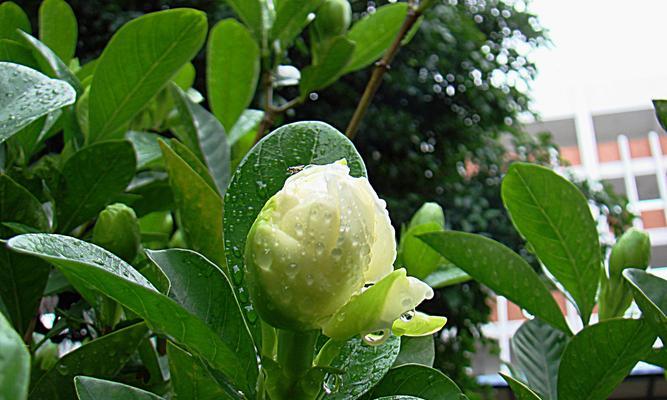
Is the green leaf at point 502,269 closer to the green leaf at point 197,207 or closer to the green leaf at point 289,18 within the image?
the green leaf at point 197,207

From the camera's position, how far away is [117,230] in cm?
40

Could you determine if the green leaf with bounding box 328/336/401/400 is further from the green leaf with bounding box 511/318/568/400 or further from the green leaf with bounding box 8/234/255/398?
the green leaf with bounding box 511/318/568/400

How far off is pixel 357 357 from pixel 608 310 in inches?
9.5

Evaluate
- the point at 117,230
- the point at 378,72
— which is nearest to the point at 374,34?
the point at 378,72

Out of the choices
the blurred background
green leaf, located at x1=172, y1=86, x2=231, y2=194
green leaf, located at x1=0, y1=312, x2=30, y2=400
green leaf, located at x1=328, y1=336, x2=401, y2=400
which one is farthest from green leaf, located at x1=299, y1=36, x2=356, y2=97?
the blurred background

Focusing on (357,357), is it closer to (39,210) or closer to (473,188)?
(39,210)

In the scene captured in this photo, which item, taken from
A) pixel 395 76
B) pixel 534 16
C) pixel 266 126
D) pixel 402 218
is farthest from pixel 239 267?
pixel 534 16

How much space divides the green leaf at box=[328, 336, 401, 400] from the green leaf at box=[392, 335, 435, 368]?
0.26 feet

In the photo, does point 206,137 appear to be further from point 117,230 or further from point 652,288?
point 652,288

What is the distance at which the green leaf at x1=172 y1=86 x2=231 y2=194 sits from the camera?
49cm

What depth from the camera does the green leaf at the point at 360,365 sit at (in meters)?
0.27

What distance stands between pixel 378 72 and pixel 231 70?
16 cm

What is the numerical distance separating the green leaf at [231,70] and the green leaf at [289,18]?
3 cm

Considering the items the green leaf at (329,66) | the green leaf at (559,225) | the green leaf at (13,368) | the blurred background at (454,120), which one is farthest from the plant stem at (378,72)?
the blurred background at (454,120)
